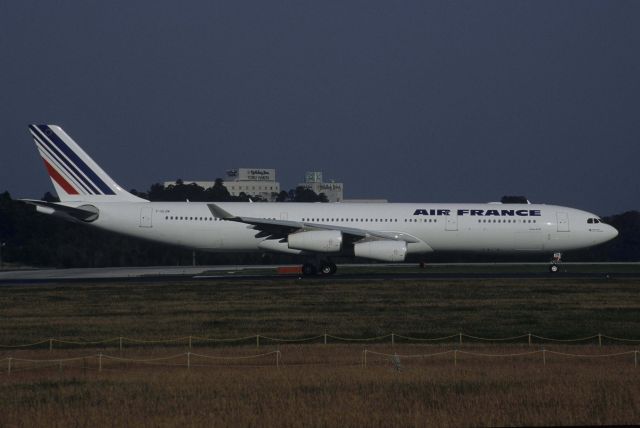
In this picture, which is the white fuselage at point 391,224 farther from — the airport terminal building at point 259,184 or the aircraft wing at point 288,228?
the airport terminal building at point 259,184

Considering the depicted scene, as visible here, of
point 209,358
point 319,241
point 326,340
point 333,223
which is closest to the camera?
point 209,358

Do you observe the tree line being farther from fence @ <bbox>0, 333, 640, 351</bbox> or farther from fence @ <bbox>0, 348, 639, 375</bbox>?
fence @ <bbox>0, 348, 639, 375</bbox>

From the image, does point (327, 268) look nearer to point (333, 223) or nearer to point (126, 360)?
point (333, 223)

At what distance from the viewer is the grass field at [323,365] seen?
1326cm

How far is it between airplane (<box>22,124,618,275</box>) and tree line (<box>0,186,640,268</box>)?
10.9 metres

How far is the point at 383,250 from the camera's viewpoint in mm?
41156

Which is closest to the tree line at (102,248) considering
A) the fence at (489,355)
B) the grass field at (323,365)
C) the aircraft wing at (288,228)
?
the aircraft wing at (288,228)

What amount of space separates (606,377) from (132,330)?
42.5 ft

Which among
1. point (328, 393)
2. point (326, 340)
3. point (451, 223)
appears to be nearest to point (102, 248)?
point (451, 223)

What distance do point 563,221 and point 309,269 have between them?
12983mm

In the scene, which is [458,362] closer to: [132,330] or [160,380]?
[160,380]

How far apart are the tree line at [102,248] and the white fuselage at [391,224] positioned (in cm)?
1119

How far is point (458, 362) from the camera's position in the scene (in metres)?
18.8

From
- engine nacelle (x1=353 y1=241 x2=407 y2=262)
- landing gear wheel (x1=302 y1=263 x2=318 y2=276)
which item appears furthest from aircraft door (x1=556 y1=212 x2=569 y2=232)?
landing gear wheel (x1=302 y1=263 x2=318 y2=276)
